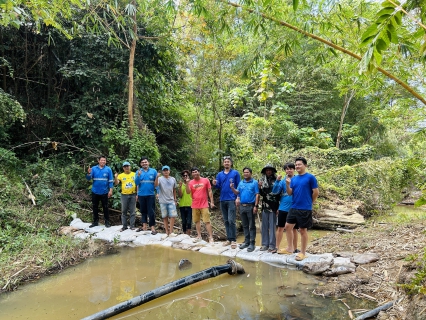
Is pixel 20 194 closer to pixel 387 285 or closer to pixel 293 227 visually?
pixel 293 227

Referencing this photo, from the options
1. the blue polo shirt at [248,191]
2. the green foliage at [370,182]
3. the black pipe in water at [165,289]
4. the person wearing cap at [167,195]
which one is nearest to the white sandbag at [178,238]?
the person wearing cap at [167,195]

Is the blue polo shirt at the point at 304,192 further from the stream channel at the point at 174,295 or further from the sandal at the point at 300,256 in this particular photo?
the stream channel at the point at 174,295

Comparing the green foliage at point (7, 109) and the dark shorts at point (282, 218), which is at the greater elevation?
the green foliage at point (7, 109)

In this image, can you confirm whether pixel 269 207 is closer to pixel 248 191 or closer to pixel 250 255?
pixel 248 191

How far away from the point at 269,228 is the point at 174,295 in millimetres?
2158

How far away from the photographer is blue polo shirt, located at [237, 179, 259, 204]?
17.4ft

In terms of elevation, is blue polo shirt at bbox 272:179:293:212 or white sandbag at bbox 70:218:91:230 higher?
blue polo shirt at bbox 272:179:293:212

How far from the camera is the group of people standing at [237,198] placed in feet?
15.2

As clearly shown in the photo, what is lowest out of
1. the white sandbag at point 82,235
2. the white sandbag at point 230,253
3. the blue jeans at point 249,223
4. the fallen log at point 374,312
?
the white sandbag at point 230,253

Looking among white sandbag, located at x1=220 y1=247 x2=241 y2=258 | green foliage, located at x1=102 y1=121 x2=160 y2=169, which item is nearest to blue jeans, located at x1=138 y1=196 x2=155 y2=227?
green foliage, located at x1=102 y1=121 x2=160 y2=169

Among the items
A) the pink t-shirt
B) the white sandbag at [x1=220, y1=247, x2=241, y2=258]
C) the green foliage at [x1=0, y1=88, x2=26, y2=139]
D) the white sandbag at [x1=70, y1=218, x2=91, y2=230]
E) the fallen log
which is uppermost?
the green foliage at [x1=0, y1=88, x2=26, y2=139]

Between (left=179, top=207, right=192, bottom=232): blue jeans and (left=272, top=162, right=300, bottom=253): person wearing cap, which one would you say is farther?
(left=179, top=207, right=192, bottom=232): blue jeans

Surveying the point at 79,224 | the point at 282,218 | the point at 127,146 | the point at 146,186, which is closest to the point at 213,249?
the point at 282,218

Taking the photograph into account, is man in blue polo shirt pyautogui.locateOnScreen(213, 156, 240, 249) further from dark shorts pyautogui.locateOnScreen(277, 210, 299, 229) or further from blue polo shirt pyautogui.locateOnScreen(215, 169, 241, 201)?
dark shorts pyautogui.locateOnScreen(277, 210, 299, 229)
